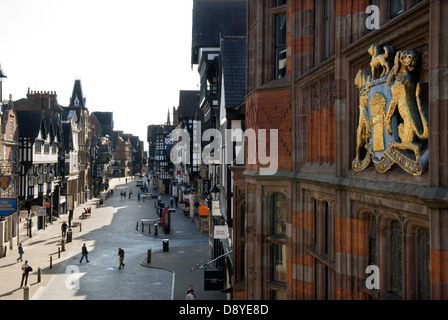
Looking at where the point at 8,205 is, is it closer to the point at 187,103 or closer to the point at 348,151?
the point at 348,151

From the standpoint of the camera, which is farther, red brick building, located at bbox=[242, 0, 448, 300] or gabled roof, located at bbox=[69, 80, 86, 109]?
gabled roof, located at bbox=[69, 80, 86, 109]

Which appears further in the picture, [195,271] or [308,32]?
[195,271]

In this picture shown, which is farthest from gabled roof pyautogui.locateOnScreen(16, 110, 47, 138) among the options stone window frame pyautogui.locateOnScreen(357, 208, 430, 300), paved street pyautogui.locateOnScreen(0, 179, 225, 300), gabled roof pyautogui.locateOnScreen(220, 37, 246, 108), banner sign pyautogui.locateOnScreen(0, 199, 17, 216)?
stone window frame pyautogui.locateOnScreen(357, 208, 430, 300)

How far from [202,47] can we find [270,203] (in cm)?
2673

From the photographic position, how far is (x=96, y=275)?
27.3 m

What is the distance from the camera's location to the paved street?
23406mm

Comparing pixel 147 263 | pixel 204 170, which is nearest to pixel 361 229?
pixel 147 263

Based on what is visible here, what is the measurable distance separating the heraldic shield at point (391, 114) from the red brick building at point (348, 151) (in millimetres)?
17

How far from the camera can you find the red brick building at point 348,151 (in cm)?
575

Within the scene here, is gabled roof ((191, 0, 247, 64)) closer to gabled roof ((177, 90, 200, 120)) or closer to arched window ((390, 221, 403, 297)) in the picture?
gabled roof ((177, 90, 200, 120))

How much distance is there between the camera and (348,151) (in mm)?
8117

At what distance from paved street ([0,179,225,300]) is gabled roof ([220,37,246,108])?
924cm

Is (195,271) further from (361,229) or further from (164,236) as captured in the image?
(361,229)

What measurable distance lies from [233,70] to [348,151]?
16.2m
